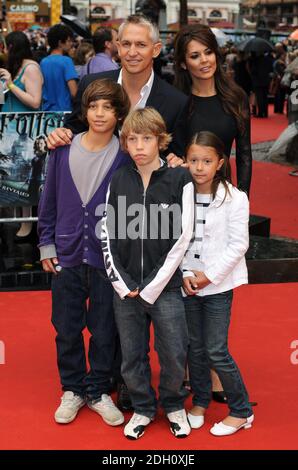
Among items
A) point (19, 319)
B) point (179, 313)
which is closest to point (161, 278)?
point (179, 313)

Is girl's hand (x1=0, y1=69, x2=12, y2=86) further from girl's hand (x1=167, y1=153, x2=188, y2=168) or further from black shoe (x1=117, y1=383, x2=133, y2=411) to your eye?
black shoe (x1=117, y1=383, x2=133, y2=411)

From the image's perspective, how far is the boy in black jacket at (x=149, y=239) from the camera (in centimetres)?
341

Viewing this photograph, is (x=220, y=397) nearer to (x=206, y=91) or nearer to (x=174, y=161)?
(x=174, y=161)

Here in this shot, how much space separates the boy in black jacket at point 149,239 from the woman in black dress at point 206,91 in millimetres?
381

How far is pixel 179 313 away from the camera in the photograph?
3.46m

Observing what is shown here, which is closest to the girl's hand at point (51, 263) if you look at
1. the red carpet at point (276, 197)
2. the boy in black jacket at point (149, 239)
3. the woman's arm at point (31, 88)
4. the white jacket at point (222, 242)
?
the boy in black jacket at point (149, 239)

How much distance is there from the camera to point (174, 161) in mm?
3516

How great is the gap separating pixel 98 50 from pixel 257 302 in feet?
13.5

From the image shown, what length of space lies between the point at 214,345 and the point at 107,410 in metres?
0.63

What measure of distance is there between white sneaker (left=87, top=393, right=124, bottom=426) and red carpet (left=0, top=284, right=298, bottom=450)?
0.04m

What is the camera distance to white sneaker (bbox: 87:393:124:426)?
368 centimetres

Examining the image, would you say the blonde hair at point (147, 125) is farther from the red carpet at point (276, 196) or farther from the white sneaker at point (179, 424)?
the red carpet at point (276, 196)

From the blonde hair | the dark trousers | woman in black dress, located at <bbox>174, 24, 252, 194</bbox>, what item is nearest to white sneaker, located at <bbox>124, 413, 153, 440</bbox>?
the blonde hair

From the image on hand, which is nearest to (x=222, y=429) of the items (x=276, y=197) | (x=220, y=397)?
(x=220, y=397)
